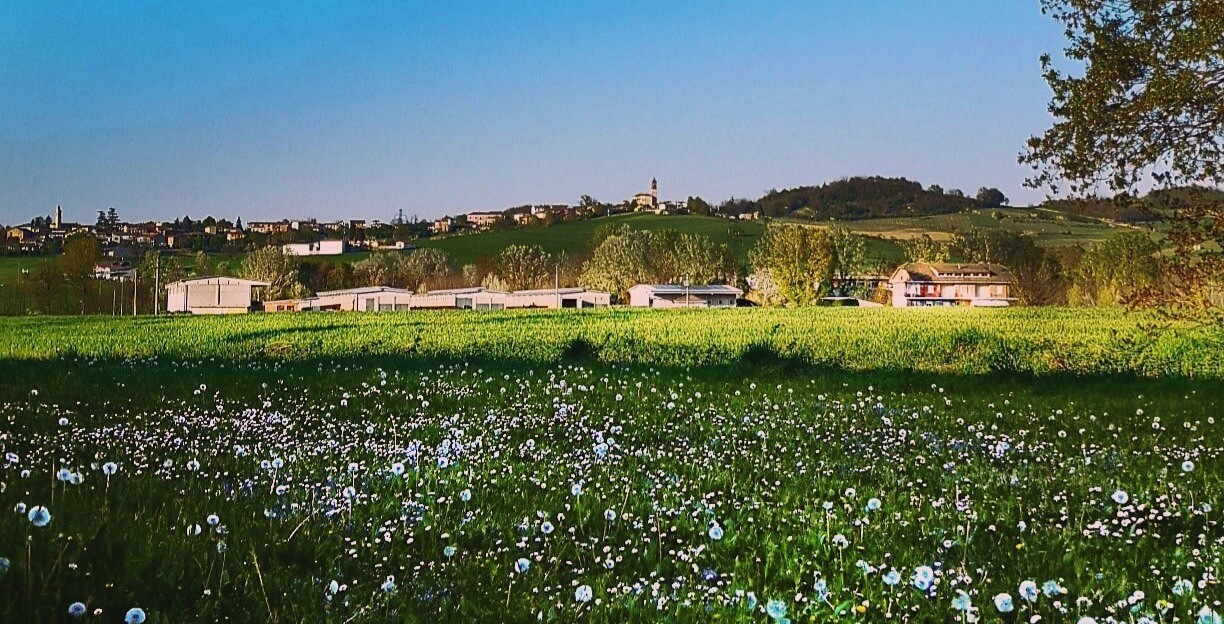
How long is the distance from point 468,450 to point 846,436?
11.7ft

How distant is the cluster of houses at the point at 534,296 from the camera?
46562 mm

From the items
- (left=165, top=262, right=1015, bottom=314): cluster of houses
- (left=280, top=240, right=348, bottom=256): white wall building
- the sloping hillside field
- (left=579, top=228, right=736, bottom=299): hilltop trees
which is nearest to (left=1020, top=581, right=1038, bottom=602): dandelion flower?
the sloping hillside field

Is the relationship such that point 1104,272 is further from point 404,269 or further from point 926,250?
point 404,269

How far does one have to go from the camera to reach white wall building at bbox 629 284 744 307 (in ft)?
266

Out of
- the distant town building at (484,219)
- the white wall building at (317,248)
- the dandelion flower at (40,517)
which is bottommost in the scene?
the dandelion flower at (40,517)

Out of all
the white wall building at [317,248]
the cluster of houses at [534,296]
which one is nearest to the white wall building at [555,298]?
the cluster of houses at [534,296]

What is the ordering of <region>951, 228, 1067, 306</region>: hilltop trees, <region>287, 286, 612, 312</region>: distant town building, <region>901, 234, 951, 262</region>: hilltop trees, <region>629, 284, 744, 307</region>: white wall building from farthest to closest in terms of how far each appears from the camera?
<region>629, 284, 744, 307</region>: white wall building
<region>901, 234, 951, 262</region>: hilltop trees
<region>287, 286, 612, 312</region>: distant town building
<region>951, 228, 1067, 306</region>: hilltop trees

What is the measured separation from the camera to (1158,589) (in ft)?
11.9

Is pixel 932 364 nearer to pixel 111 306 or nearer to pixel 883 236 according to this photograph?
pixel 111 306

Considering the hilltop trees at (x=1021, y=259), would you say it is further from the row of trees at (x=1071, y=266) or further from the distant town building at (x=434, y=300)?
the distant town building at (x=434, y=300)

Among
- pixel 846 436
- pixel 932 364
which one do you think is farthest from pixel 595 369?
pixel 932 364

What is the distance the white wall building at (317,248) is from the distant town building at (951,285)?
4287 cm

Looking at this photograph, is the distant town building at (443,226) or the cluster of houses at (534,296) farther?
the distant town building at (443,226)

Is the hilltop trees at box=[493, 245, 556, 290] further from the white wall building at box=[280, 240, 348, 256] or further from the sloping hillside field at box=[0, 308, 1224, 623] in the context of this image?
the sloping hillside field at box=[0, 308, 1224, 623]
